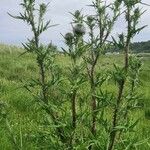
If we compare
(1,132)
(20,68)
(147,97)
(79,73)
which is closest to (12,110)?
(1,132)

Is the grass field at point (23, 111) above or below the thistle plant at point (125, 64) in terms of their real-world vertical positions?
below

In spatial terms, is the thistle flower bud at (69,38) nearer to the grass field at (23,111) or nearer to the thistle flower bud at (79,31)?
the thistle flower bud at (79,31)

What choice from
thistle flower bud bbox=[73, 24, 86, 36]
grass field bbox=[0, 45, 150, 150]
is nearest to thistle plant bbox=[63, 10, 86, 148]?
thistle flower bud bbox=[73, 24, 86, 36]

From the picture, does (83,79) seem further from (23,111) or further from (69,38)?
(23,111)

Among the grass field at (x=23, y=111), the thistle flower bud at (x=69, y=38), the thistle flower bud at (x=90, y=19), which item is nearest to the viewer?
the thistle flower bud at (x=69, y=38)

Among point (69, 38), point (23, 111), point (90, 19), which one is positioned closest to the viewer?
point (69, 38)

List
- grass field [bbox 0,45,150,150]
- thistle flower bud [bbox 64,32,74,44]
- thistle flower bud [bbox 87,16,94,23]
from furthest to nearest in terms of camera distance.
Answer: grass field [bbox 0,45,150,150]
thistle flower bud [bbox 87,16,94,23]
thistle flower bud [bbox 64,32,74,44]

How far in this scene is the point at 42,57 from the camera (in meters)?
3.10

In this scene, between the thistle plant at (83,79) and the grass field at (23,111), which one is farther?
the grass field at (23,111)

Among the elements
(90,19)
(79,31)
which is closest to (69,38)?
(79,31)

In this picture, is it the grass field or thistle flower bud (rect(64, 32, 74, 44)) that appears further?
the grass field

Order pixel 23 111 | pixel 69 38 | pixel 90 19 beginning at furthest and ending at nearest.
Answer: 1. pixel 23 111
2. pixel 90 19
3. pixel 69 38

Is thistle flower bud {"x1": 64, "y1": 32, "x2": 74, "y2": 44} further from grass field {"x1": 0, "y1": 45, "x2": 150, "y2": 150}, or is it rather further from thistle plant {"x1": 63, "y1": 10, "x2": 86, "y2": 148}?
grass field {"x1": 0, "y1": 45, "x2": 150, "y2": 150}

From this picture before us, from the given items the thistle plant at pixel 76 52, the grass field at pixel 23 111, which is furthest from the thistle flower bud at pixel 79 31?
the grass field at pixel 23 111
